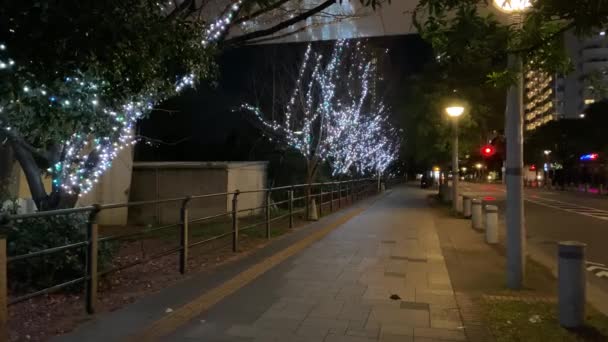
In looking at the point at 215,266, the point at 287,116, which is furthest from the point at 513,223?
the point at 287,116

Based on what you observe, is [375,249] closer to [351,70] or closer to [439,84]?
[351,70]

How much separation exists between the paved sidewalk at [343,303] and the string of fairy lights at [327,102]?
10.5m

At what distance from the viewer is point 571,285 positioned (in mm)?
6129

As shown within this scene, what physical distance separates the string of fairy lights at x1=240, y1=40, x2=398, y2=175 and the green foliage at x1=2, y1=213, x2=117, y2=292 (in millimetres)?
13980

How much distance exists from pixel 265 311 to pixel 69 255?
241 cm

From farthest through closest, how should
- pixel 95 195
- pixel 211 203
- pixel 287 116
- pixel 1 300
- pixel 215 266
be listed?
pixel 287 116
pixel 211 203
pixel 95 195
pixel 215 266
pixel 1 300

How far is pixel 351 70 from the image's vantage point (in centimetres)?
2312

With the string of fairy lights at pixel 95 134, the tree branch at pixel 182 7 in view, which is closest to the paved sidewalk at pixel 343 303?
the string of fairy lights at pixel 95 134

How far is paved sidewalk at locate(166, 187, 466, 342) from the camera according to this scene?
5.84 metres

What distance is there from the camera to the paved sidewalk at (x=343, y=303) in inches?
230

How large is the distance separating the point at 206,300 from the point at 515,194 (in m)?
4.41

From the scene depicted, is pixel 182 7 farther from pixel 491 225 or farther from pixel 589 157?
pixel 589 157

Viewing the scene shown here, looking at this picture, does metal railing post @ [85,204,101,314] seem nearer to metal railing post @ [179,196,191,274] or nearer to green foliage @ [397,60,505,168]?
metal railing post @ [179,196,191,274]

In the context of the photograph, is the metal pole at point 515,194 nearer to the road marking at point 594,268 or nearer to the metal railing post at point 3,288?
the road marking at point 594,268
